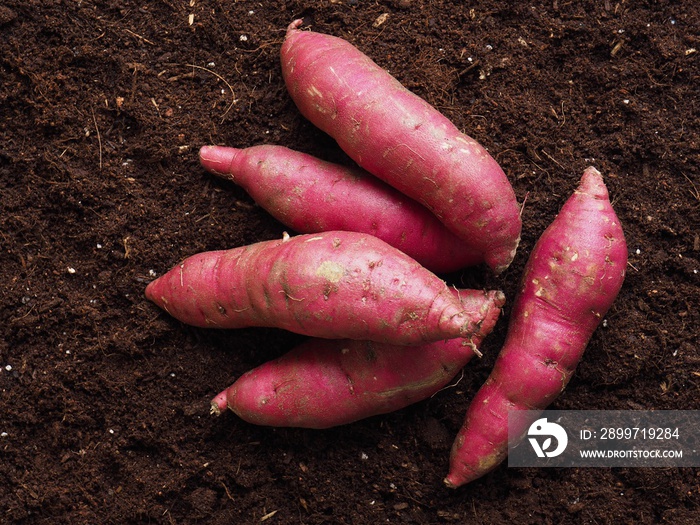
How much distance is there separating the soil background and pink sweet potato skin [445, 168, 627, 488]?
113mm

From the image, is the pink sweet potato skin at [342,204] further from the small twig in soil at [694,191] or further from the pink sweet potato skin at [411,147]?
the small twig in soil at [694,191]

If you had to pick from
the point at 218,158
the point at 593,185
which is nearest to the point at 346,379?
the point at 218,158

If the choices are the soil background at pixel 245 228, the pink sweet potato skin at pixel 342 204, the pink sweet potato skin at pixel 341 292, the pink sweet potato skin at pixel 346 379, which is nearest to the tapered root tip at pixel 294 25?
the soil background at pixel 245 228

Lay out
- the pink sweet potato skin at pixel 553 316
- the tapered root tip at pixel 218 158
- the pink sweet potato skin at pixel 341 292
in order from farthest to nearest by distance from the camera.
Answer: the tapered root tip at pixel 218 158 → the pink sweet potato skin at pixel 553 316 → the pink sweet potato skin at pixel 341 292

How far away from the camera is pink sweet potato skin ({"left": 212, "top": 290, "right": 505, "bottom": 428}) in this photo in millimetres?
1528

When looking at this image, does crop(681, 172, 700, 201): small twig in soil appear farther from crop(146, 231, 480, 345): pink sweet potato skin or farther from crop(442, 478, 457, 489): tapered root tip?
crop(442, 478, 457, 489): tapered root tip

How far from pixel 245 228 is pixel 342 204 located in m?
0.30

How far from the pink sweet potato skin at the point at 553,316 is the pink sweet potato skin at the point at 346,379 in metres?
0.12

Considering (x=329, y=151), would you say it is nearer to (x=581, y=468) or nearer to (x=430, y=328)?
Result: (x=430, y=328)

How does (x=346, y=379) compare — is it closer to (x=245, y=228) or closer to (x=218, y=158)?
(x=245, y=228)

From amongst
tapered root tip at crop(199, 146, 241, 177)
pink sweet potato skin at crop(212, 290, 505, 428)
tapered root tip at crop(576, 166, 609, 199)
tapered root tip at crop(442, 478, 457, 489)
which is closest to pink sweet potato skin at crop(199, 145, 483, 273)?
A: tapered root tip at crop(199, 146, 241, 177)

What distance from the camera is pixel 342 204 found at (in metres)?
1.57

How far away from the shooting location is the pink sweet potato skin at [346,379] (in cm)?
153

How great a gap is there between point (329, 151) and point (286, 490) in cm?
89
